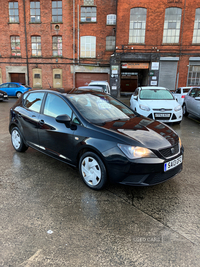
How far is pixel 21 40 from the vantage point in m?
24.2

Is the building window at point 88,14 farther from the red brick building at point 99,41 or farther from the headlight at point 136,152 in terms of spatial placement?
the headlight at point 136,152

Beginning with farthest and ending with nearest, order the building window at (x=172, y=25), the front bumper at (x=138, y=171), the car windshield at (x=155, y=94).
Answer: the building window at (x=172, y=25) → the car windshield at (x=155, y=94) → the front bumper at (x=138, y=171)

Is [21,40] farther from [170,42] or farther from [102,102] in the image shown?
[102,102]

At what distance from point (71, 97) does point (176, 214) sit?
107 inches

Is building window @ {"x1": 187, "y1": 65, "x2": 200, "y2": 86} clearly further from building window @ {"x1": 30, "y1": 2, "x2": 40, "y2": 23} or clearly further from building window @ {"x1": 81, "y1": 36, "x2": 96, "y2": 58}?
building window @ {"x1": 30, "y1": 2, "x2": 40, "y2": 23}

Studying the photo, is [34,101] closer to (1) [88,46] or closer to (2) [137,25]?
(2) [137,25]

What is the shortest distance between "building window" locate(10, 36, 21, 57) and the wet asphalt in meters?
24.4

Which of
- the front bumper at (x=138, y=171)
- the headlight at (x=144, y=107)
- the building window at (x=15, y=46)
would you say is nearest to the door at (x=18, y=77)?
the building window at (x=15, y=46)

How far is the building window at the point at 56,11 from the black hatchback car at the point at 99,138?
Answer: 2228cm

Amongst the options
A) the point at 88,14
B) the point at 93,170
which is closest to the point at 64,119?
the point at 93,170

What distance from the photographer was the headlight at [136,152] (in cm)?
297

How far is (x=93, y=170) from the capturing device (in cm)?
334

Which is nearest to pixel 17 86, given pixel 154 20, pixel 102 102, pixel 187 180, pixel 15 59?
pixel 15 59

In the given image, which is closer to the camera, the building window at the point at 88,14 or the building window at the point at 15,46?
the building window at the point at 88,14
